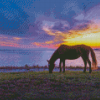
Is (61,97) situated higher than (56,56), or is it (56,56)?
(56,56)

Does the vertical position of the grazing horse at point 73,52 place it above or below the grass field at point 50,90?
above

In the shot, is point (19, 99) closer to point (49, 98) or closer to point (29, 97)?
point (29, 97)

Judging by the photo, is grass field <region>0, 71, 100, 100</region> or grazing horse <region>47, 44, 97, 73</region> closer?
grass field <region>0, 71, 100, 100</region>

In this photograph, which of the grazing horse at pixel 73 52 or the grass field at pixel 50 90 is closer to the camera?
the grass field at pixel 50 90

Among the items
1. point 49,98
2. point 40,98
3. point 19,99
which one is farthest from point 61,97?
point 19,99

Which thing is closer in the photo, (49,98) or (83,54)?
(49,98)

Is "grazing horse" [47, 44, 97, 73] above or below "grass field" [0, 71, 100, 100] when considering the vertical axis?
above

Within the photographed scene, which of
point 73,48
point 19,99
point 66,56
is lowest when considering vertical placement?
point 19,99

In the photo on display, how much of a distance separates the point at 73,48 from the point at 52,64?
286 centimetres

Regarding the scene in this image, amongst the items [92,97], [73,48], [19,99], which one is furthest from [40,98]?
[73,48]

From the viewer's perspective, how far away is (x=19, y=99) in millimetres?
3461

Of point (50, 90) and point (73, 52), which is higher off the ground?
point (73, 52)

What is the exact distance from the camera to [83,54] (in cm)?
1044

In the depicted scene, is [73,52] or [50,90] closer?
[50,90]
